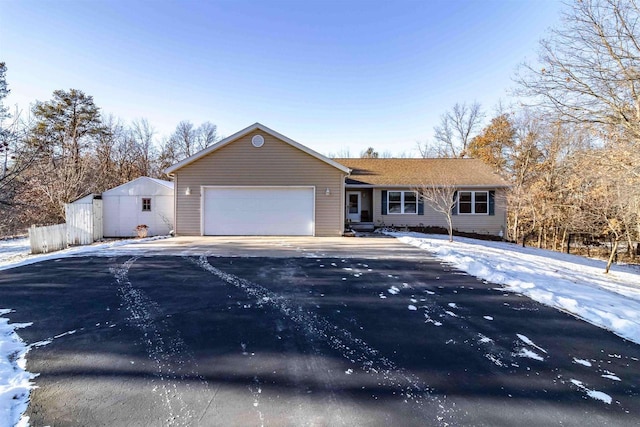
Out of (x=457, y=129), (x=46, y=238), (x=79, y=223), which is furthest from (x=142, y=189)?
(x=457, y=129)

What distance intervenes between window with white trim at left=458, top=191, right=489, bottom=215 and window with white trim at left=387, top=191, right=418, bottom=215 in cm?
230

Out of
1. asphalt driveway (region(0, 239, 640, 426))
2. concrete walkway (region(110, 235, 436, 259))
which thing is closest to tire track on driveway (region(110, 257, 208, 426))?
asphalt driveway (region(0, 239, 640, 426))

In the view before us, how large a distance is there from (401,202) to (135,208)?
1298 centimetres

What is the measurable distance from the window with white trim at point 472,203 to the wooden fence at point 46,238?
17309 mm

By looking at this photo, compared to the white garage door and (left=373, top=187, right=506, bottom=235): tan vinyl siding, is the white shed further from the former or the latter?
(left=373, top=187, right=506, bottom=235): tan vinyl siding

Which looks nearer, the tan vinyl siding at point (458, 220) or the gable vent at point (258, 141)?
the gable vent at point (258, 141)

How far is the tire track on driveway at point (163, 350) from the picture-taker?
2121mm

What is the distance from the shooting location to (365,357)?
286cm

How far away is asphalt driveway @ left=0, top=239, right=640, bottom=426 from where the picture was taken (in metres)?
2.12

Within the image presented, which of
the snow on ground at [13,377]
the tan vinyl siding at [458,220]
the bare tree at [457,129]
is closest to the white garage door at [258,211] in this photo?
the tan vinyl siding at [458,220]

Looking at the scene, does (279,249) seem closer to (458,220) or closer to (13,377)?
(13,377)

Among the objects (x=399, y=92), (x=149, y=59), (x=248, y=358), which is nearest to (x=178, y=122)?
(x=149, y=59)

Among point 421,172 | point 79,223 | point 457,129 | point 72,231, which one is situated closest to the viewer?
point 72,231

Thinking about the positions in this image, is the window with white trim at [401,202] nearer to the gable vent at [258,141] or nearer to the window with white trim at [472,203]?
the window with white trim at [472,203]
